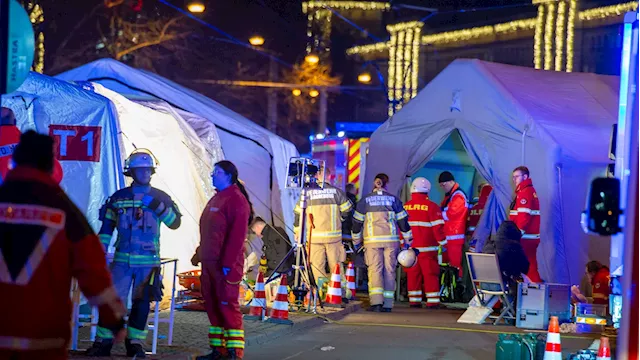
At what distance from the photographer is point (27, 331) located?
5.19m

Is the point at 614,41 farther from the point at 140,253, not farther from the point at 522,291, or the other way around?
the point at 140,253

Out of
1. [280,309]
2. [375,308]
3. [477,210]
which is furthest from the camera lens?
[477,210]

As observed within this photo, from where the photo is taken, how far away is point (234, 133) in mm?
18828

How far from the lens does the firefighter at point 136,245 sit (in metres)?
9.28

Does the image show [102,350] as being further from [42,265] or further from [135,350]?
[42,265]

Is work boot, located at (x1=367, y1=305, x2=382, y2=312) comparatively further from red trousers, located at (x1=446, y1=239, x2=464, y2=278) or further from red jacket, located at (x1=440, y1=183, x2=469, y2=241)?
red jacket, located at (x1=440, y1=183, x2=469, y2=241)

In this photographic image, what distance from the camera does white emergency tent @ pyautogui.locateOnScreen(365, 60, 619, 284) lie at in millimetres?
16328

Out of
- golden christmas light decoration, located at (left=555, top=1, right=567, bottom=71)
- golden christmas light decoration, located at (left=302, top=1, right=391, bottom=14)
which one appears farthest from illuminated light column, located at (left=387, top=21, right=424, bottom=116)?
golden christmas light decoration, located at (left=555, top=1, right=567, bottom=71)

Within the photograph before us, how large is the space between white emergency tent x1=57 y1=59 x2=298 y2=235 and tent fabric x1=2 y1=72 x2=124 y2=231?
4.85 m

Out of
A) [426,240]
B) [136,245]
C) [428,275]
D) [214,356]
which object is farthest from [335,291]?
[136,245]

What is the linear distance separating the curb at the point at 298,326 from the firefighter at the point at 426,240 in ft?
4.30

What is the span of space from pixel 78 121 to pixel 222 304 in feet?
11.9

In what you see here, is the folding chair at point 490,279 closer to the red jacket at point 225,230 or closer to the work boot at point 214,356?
the red jacket at point 225,230

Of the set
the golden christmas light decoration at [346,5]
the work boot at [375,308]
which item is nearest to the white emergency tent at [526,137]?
the work boot at [375,308]
